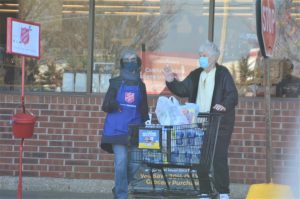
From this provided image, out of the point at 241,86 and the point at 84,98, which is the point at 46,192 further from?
the point at 241,86

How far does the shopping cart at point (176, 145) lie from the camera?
481cm

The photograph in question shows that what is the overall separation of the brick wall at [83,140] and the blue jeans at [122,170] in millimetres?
1591

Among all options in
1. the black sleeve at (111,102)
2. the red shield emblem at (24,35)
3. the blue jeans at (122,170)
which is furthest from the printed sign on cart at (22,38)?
the blue jeans at (122,170)

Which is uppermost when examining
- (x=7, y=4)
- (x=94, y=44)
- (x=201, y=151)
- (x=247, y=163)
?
(x=7, y=4)

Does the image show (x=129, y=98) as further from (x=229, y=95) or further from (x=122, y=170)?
(x=229, y=95)

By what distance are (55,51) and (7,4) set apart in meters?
0.97

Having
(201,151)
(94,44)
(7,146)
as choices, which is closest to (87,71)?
(94,44)

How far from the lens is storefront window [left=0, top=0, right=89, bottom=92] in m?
8.03

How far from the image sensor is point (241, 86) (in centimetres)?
784

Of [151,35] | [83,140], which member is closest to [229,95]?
[151,35]

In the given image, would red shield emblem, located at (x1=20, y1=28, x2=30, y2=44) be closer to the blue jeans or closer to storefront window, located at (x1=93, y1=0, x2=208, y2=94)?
the blue jeans

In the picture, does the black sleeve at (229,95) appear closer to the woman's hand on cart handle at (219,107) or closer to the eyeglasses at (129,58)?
the woman's hand on cart handle at (219,107)

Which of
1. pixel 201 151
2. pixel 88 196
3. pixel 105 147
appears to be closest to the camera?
pixel 201 151

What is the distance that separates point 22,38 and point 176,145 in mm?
2384
